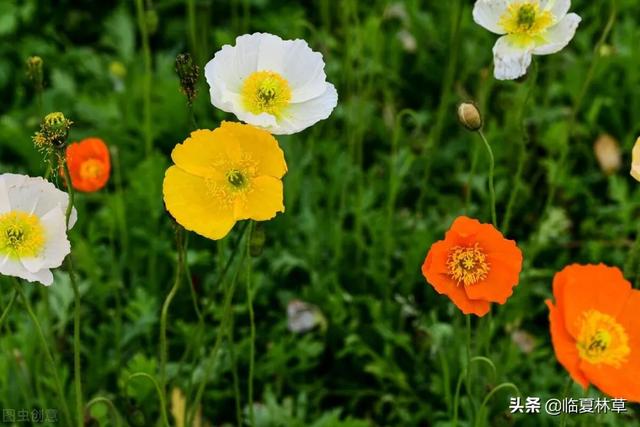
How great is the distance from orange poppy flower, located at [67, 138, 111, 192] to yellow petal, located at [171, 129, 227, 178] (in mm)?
356

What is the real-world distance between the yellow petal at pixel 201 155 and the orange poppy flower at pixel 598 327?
41 centimetres

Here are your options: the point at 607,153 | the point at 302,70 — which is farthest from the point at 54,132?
the point at 607,153

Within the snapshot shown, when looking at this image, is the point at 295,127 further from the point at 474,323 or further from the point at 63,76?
the point at 63,76

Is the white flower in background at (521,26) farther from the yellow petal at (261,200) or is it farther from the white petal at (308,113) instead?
the yellow petal at (261,200)

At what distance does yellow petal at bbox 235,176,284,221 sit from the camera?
0.97 metres

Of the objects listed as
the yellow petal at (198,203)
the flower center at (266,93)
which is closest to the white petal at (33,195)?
the yellow petal at (198,203)

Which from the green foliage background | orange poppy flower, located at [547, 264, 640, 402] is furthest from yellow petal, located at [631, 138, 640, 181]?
the green foliage background

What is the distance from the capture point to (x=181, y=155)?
1.00 meters

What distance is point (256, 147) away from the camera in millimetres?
994

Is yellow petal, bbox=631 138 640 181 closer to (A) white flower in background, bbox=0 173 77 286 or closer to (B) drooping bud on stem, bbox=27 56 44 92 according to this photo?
(A) white flower in background, bbox=0 173 77 286

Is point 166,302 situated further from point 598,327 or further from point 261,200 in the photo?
point 598,327

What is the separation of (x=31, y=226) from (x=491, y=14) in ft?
2.23

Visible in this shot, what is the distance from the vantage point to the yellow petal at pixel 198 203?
99 cm

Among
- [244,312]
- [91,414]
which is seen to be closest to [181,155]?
[91,414]
